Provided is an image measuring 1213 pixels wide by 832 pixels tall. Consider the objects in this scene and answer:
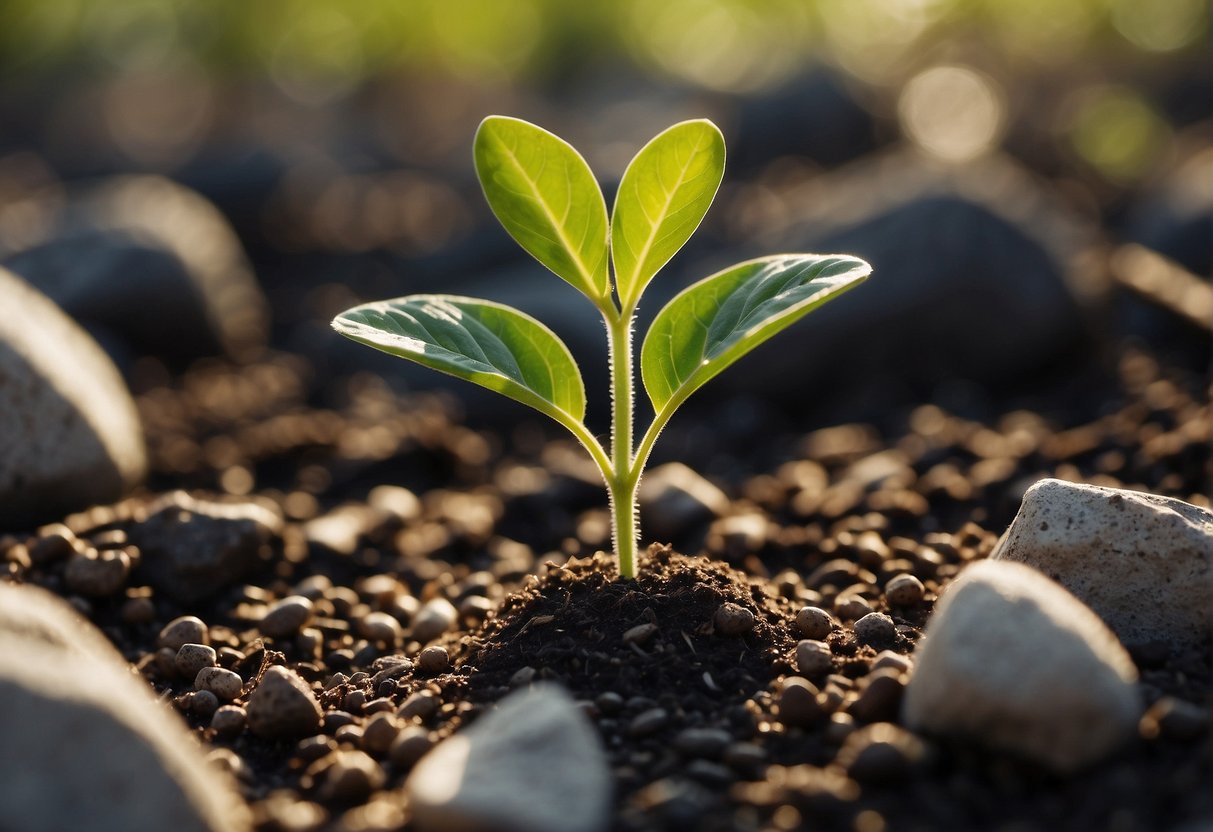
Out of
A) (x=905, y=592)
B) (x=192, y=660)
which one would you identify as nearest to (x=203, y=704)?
(x=192, y=660)

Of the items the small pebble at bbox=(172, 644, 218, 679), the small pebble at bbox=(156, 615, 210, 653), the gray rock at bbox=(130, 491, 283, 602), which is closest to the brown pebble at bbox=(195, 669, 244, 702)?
the small pebble at bbox=(172, 644, 218, 679)

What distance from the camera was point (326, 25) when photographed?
531 inches


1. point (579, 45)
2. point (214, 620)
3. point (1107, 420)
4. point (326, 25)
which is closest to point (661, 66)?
point (579, 45)

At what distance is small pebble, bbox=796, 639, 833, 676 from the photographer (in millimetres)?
2199

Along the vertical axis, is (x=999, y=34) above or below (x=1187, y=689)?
above

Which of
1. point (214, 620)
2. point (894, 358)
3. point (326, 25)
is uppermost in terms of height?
point (326, 25)

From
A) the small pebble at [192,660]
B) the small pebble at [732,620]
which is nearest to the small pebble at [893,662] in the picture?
the small pebble at [732,620]

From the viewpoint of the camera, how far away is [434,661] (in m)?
2.41

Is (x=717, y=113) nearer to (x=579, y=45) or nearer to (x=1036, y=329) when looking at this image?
(x=579, y=45)

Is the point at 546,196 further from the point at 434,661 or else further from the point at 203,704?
the point at 203,704

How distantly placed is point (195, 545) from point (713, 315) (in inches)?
63.7

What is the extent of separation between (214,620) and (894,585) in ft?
5.74

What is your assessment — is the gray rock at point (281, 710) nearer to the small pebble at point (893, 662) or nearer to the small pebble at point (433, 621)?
the small pebble at point (433, 621)

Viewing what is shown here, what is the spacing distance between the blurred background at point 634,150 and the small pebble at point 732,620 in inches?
90.6
